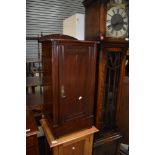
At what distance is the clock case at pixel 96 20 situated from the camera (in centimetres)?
143

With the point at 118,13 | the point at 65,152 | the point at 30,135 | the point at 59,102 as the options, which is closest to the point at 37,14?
the point at 118,13

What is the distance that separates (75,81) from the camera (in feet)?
4.49

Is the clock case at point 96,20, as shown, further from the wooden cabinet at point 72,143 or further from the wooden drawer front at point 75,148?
the wooden drawer front at point 75,148

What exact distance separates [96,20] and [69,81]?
65 centimetres

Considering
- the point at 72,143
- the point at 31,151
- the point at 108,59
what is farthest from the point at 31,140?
the point at 108,59

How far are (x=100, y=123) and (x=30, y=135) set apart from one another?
74 cm

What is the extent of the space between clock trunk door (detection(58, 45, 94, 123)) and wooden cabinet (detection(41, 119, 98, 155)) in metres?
0.18

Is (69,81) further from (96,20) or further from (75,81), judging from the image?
(96,20)

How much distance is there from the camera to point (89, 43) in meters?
1.37

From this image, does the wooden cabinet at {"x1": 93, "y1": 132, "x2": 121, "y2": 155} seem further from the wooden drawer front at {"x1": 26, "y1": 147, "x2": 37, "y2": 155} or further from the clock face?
the clock face

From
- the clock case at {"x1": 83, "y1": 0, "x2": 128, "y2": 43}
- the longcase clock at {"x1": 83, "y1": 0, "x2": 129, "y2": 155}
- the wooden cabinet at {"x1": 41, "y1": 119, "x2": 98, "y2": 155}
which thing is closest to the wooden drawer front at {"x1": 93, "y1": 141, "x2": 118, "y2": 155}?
the longcase clock at {"x1": 83, "y1": 0, "x2": 129, "y2": 155}

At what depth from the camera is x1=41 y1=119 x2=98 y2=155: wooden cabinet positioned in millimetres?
1407
